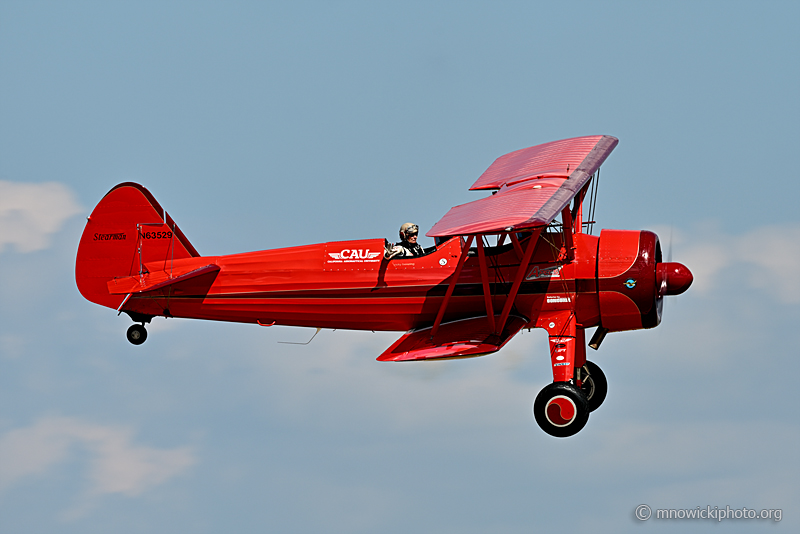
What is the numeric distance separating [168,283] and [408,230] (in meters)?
3.81

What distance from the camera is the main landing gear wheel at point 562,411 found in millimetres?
14547

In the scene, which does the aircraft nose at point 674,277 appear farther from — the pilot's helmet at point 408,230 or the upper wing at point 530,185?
the pilot's helmet at point 408,230

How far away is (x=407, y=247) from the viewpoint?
16.3m

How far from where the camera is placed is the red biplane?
15.1m

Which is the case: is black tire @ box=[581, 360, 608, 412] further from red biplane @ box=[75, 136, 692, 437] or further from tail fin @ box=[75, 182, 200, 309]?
tail fin @ box=[75, 182, 200, 309]

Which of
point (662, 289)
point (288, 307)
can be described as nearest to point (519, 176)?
point (662, 289)

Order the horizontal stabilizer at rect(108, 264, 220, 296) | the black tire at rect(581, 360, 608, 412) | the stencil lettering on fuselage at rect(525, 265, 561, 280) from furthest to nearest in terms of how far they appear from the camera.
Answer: the horizontal stabilizer at rect(108, 264, 220, 296), the black tire at rect(581, 360, 608, 412), the stencil lettering on fuselage at rect(525, 265, 561, 280)

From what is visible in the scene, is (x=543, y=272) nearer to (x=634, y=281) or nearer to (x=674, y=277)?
(x=634, y=281)

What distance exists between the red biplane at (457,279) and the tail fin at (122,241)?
0.02m

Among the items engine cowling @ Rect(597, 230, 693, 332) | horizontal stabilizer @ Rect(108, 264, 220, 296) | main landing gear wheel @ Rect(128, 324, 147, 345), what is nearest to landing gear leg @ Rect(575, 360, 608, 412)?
engine cowling @ Rect(597, 230, 693, 332)

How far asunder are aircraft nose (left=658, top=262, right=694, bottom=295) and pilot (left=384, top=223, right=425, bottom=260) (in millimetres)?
3361

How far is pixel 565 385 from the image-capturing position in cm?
1469

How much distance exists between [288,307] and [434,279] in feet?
7.43

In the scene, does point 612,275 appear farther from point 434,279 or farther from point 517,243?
point 434,279
